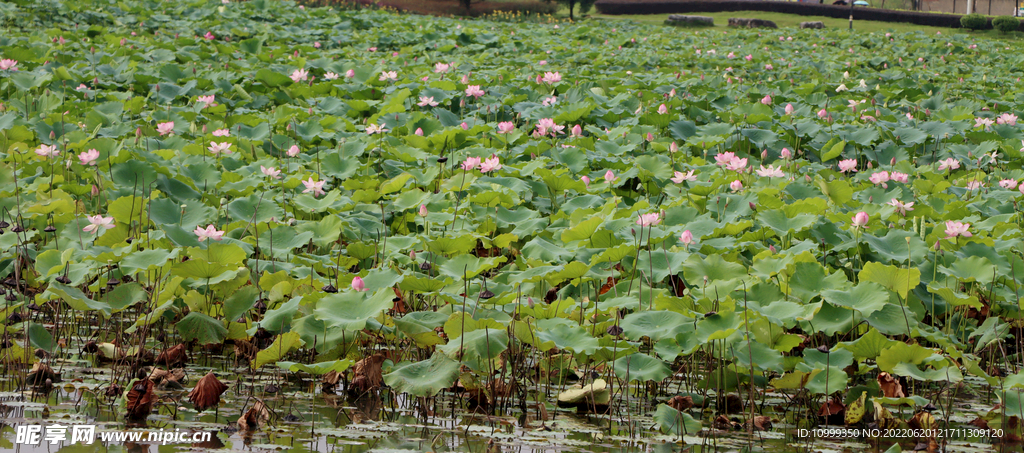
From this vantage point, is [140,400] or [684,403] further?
[684,403]

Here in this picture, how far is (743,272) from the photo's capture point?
283 centimetres

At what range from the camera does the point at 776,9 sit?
27.5 metres

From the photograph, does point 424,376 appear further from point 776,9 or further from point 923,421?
point 776,9

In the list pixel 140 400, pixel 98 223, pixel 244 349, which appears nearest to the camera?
pixel 140 400

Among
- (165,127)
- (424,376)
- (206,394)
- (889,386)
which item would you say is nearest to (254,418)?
(206,394)

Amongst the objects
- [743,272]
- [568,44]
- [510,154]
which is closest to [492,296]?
[743,272]

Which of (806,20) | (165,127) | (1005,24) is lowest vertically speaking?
(165,127)

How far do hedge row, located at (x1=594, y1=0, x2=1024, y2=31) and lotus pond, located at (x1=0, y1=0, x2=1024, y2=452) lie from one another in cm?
2209

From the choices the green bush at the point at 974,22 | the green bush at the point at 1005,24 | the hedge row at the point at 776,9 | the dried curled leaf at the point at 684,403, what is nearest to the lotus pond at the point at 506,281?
the dried curled leaf at the point at 684,403

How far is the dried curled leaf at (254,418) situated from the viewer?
82.1 inches

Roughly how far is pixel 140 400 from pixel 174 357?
490 millimetres

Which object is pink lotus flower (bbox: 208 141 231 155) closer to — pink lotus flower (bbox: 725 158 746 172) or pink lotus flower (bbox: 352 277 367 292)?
pink lotus flower (bbox: 352 277 367 292)

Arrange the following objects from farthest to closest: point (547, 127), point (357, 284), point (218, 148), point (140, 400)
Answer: point (547, 127) → point (218, 148) → point (357, 284) → point (140, 400)

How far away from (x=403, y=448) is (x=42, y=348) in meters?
1.32
